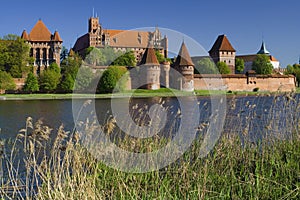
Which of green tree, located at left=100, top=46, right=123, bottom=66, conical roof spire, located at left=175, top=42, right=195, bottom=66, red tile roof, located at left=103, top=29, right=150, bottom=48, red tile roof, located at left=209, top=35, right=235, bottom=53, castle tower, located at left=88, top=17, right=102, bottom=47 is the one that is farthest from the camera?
castle tower, located at left=88, top=17, right=102, bottom=47

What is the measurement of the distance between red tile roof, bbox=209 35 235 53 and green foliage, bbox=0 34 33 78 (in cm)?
2918

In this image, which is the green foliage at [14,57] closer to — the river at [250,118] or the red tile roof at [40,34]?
the red tile roof at [40,34]

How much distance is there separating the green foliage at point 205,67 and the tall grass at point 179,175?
44.6 m

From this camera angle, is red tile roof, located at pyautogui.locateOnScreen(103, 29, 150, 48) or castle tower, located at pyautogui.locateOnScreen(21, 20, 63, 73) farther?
red tile roof, located at pyautogui.locateOnScreen(103, 29, 150, 48)

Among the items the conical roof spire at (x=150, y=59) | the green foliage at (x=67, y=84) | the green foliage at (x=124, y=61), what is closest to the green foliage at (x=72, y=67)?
the green foliage at (x=67, y=84)

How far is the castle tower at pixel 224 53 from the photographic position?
61.4 m

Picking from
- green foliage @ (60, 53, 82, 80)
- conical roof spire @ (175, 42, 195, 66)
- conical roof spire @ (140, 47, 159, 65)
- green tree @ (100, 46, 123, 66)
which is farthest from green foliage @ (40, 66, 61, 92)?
conical roof spire @ (175, 42, 195, 66)

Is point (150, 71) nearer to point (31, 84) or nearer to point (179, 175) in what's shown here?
point (31, 84)

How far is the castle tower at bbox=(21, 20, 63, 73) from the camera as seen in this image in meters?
57.7

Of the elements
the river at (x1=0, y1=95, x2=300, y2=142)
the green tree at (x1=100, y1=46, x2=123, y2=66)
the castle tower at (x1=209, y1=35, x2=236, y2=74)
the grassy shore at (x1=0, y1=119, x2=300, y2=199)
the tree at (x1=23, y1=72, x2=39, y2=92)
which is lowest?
the grassy shore at (x1=0, y1=119, x2=300, y2=199)

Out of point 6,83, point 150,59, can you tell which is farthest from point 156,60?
point 6,83

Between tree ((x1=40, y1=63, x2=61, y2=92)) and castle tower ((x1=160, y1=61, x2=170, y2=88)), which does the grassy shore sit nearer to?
tree ((x1=40, y1=63, x2=61, y2=92))

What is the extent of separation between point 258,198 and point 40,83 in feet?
135

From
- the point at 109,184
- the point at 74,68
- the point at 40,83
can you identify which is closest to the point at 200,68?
the point at 74,68
